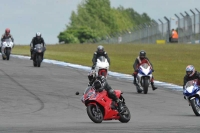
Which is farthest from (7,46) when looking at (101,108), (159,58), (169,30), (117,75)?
(169,30)

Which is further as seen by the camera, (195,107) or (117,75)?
(117,75)

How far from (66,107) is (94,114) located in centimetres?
494

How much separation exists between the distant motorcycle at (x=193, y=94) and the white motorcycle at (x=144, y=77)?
21.6 ft

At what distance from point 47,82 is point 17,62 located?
10.7 m


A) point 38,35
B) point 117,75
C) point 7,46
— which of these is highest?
point 38,35

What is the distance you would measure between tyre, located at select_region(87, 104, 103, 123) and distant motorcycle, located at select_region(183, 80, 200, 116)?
Result: 3.21 meters

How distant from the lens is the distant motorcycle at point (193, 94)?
18812 millimetres

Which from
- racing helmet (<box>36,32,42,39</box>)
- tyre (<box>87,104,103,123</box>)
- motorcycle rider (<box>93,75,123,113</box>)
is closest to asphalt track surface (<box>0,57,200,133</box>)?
tyre (<box>87,104,103,123</box>)

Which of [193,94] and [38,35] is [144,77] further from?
[38,35]

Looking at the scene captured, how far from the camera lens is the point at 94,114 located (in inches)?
649

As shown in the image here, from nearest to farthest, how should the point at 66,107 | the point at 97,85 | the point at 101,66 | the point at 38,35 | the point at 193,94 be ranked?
the point at 97,85 → the point at 193,94 → the point at 66,107 → the point at 101,66 → the point at 38,35

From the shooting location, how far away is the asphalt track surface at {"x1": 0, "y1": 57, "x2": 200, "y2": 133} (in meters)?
14.5

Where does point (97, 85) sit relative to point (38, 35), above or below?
below

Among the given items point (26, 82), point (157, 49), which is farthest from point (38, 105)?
point (157, 49)
